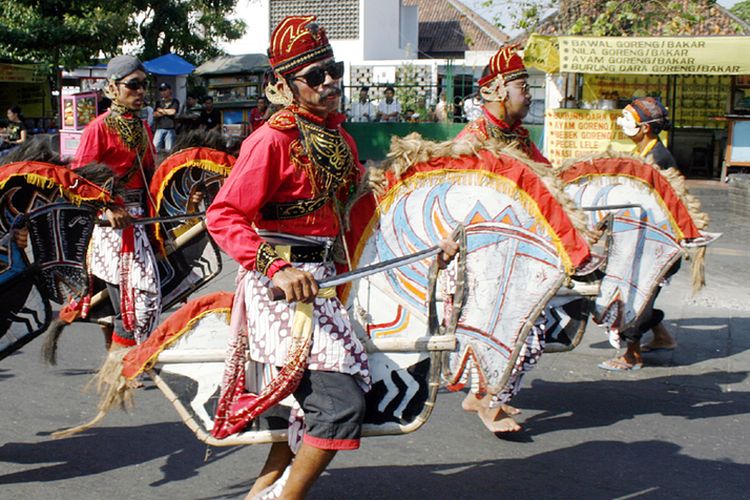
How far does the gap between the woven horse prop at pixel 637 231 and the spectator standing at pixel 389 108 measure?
49.2 ft

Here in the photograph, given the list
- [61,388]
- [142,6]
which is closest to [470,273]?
[61,388]

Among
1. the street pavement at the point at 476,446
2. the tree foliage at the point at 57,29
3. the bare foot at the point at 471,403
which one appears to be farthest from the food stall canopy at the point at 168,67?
the bare foot at the point at 471,403

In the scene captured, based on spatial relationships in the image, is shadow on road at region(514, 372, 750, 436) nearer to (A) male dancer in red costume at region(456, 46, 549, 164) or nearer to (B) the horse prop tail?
(A) male dancer in red costume at region(456, 46, 549, 164)

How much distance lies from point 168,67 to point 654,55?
45.1ft

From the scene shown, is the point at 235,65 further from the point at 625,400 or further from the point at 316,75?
the point at 316,75

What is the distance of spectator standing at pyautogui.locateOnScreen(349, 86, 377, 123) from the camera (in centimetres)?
2083

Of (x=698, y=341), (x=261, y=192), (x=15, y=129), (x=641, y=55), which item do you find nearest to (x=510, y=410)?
(x=698, y=341)

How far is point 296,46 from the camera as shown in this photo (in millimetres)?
3424

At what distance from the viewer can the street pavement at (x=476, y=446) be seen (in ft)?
14.7

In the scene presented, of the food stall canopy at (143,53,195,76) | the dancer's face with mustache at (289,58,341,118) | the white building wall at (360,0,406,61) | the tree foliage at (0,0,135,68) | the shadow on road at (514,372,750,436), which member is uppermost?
the white building wall at (360,0,406,61)

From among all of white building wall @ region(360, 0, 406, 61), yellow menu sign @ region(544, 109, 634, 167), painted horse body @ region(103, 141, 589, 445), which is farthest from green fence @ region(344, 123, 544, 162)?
white building wall @ region(360, 0, 406, 61)

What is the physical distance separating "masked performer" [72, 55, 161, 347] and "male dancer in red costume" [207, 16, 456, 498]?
2385mm

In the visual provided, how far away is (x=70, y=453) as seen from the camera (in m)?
4.94

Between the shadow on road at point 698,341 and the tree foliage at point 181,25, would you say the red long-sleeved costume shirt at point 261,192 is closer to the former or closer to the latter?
the shadow on road at point 698,341
